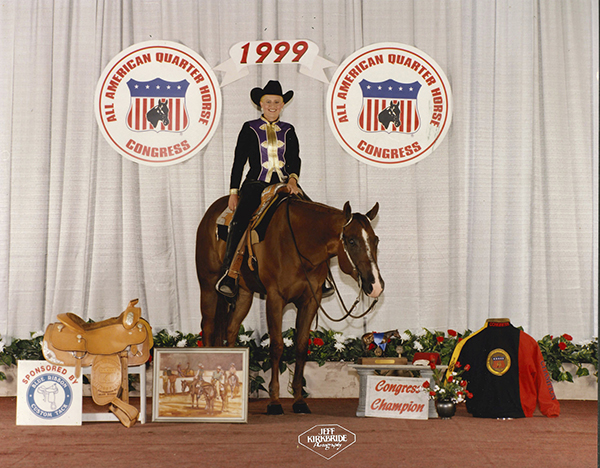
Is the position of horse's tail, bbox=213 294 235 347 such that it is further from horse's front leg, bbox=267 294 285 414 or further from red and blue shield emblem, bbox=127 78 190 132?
red and blue shield emblem, bbox=127 78 190 132

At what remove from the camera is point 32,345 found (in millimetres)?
5641

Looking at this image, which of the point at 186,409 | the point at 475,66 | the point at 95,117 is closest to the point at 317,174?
the point at 475,66

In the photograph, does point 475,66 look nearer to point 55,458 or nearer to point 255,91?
point 255,91

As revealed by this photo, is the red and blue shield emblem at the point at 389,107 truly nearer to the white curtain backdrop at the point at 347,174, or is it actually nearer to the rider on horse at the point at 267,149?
the white curtain backdrop at the point at 347,174

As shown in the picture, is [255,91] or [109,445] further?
[255,91]

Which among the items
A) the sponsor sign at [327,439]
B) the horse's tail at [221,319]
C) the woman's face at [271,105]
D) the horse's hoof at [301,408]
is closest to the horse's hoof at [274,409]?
the horse's hoof at [301,408]

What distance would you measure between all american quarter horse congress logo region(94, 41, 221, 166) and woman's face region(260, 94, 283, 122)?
95 centimetres

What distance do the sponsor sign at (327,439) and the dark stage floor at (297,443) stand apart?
5 centimetres

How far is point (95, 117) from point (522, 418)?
4.58 m

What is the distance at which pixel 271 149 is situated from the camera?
5.14 meters

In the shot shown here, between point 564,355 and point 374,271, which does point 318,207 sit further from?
point 564,355

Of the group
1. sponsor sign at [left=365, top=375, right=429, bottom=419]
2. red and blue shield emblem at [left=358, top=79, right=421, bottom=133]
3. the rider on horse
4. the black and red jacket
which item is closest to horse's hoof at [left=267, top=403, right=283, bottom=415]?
sponsor sign at [left=365, top=375, right=429, bottom=419]

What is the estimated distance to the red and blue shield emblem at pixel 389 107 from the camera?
5980mm

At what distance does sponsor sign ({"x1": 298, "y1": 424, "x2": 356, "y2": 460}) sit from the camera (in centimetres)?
354
